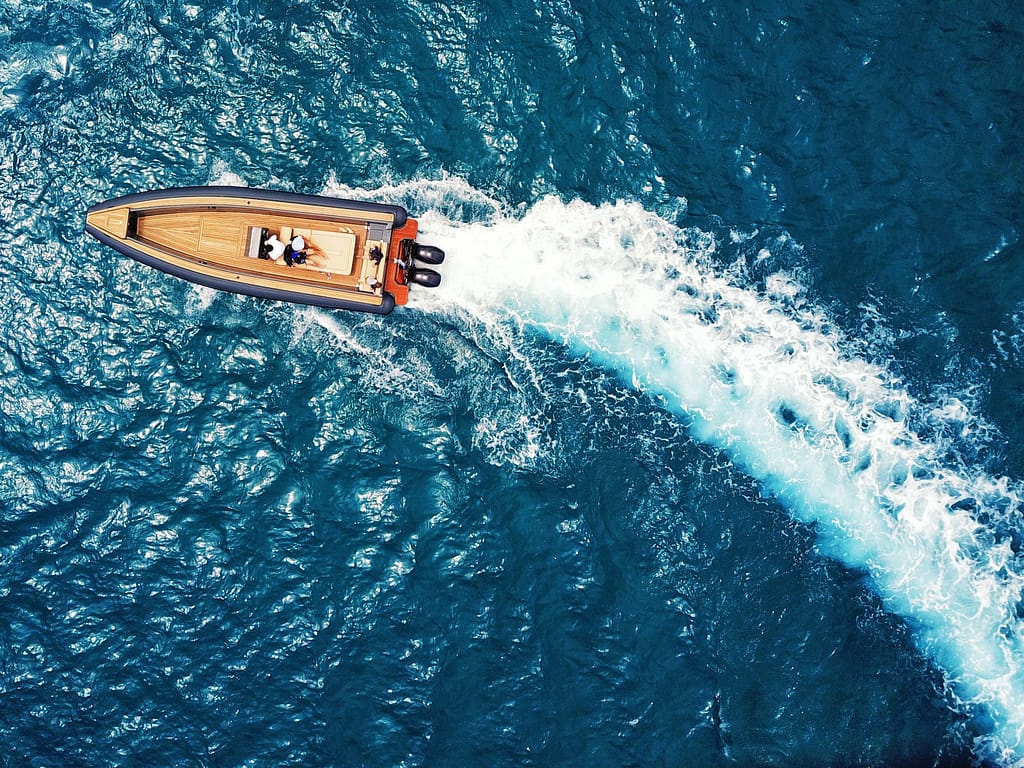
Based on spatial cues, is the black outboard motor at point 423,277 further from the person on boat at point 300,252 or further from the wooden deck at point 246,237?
the person on boat at point 300,252

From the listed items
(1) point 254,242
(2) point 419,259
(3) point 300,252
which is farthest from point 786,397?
(1) point 254,242

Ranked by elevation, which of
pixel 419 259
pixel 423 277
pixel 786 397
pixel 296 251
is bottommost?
pixel 786 397

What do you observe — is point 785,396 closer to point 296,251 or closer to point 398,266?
point 398,266

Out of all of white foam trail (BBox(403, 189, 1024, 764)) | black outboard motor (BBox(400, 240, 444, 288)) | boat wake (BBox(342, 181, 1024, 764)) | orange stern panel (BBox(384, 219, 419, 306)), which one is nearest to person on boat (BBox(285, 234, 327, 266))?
orange stern panel (BBox(384, 219, 419, 306))

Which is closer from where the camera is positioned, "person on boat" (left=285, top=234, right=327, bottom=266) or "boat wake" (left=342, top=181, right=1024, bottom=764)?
"person on boat" (left=285, top=234, right=327, bottom=266)

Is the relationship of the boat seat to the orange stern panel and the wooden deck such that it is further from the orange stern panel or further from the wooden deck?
the orange stern panel

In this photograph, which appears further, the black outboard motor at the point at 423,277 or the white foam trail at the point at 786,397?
the white foam trail at the point at 786,397

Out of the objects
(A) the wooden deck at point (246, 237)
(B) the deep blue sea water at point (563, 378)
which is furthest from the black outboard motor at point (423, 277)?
(A) the wooden deck at point (246, 237)
